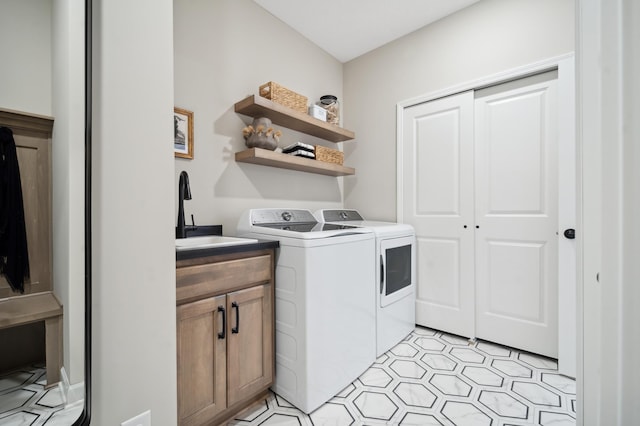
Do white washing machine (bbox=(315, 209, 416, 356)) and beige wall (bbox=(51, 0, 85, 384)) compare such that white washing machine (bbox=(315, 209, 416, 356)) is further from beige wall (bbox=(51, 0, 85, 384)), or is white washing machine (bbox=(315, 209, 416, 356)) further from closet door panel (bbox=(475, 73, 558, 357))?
beige wall (bbox=(51, 0, 85, 384))

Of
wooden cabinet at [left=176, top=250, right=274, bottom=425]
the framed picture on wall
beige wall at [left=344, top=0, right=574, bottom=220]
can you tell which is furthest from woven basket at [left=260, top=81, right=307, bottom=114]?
wooden cabinet at [left=176, top=250, right=274, bottom=425]

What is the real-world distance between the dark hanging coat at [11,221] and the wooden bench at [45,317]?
0.13 ft

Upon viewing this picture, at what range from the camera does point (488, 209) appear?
89.7 inches

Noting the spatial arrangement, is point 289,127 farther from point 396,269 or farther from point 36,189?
point 36,189

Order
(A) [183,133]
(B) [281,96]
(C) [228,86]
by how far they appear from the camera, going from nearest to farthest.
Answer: (A) [183,133] → (C) [228,86] → (B) [281,96]

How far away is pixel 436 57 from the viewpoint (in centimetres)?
253

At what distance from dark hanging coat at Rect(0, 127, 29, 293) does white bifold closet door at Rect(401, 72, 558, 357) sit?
8.26 feet

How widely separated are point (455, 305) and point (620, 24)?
7.65 feet

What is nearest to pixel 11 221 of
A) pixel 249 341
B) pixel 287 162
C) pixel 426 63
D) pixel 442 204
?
pixel 249 341

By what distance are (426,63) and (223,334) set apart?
270 centimetres

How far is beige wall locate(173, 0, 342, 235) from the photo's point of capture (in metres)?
1.90

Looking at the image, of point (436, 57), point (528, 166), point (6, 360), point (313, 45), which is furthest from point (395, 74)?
point (6, 360)

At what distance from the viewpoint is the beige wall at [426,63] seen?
6.70 feet

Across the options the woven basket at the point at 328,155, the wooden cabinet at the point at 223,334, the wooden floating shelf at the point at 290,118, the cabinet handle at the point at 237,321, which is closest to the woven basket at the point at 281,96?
the wooden floating shelf at the point at 290,118
